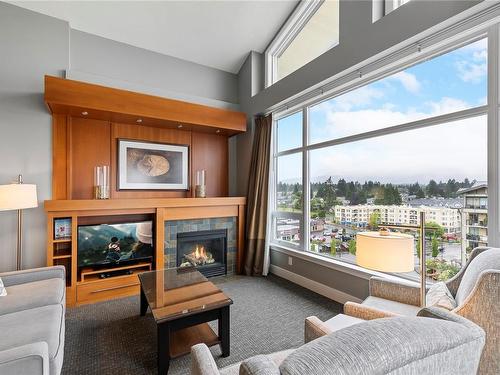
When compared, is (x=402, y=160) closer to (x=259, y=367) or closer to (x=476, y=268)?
(x=476, y=268)

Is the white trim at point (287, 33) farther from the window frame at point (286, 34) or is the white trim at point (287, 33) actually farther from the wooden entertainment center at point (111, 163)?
the wooden entertainment center at point (111, 163)

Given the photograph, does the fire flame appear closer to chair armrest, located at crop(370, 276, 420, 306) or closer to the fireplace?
the fireplace

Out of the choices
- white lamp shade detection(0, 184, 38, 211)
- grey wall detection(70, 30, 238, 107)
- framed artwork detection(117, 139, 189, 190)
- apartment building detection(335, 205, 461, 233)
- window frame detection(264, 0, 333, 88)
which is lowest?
apartment building detection(335, 205, 461, 233)

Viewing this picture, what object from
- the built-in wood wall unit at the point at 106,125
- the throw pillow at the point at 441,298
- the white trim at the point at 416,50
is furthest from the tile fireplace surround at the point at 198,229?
the throw pillow at the point at 441,298

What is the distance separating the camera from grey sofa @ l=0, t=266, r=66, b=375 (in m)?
1.21

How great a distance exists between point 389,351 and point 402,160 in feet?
7.53

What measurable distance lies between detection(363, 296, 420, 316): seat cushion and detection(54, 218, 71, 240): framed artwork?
3.23 m

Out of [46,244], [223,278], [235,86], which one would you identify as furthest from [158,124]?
[223,278]

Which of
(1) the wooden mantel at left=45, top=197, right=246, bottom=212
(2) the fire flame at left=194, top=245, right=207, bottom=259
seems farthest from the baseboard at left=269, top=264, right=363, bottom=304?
(1) the wooden mantel at left=45, top=197, right=246, bottom=212

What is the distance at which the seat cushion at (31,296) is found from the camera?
1.87 meters

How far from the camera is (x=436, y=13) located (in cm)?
196

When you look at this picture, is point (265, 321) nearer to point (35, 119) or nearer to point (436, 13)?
point (436, 13)

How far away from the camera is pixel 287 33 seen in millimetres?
3760

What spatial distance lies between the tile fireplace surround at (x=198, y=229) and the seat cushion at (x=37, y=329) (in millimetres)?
1673
